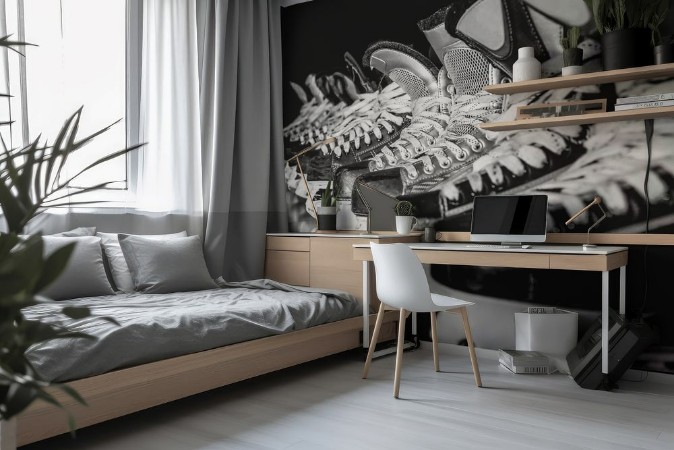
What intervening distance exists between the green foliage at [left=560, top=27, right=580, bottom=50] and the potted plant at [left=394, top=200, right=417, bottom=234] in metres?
1.32

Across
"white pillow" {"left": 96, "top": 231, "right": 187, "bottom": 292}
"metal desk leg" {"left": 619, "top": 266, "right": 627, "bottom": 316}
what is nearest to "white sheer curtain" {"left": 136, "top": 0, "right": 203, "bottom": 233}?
"white pillow" {"left": 96, "top": 231, "right": 187, "bottom": 292}

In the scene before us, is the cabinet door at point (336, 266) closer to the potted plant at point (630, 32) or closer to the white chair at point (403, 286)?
the white chair at point (403, 286)

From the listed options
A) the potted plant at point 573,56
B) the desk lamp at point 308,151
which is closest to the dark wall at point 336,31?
the desk lamp at point 308,151

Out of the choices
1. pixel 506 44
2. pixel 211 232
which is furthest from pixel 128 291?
pixel 506 44

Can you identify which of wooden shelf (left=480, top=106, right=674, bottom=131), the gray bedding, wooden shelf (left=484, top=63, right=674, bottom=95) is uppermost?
wooden shelf (left=484, top=63, right=674, bottom=95)

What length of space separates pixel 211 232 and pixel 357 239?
3.24 ft

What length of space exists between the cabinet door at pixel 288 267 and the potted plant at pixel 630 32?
7.33 feet

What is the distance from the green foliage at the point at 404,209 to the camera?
13.6 ft

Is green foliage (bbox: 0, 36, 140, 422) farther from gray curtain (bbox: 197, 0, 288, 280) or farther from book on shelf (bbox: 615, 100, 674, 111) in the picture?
gray curtain (bbox: 197, 0, 288, 280)

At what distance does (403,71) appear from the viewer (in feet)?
14.3

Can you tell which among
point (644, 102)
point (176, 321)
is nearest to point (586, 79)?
point (644, 102)

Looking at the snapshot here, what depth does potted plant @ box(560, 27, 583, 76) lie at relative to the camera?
3551mm

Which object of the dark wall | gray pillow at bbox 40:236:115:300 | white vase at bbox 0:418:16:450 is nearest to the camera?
white vase at bbox 0:418:16:450

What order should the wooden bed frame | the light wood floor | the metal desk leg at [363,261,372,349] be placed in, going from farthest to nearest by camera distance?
1. the metal desk leg at [363,261,372,349]
2. the light wood floor
3. the wooden bed frame
